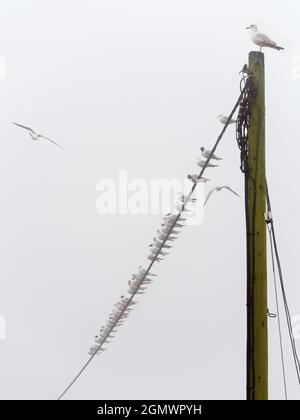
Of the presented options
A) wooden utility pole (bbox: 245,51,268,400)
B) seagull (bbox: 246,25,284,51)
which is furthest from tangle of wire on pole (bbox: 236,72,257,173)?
seagull (bbox: 246,25,284,51)

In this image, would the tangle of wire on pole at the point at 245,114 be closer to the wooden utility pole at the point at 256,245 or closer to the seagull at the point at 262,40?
the wooden utility pole at the point at 256,245

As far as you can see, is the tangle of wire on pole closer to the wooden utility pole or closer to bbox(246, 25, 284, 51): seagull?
the wooden utility pole

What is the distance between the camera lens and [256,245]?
99.7 inches

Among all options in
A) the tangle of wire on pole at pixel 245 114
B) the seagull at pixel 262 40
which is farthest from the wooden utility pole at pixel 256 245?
the seagull at pixel 262 40

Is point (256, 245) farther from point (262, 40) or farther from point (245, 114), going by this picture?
point (262, 40)

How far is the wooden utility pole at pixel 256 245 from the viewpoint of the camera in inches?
98.1

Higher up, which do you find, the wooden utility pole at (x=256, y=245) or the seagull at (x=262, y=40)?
the seagull at (x=262, y=40)

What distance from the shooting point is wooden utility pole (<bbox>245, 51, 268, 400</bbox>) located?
2.49 m
